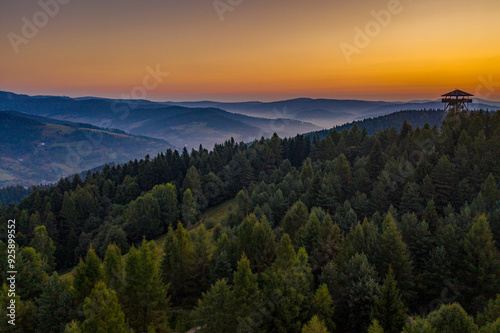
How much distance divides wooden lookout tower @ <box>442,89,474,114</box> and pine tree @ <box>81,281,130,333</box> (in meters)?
100

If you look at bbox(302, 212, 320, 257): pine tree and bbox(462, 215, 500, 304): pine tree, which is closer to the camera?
bbox(462, 215, 500, 304): pine tree

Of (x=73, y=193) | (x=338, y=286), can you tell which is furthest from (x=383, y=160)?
(x=73, y=193)

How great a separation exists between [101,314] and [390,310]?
2721 cm

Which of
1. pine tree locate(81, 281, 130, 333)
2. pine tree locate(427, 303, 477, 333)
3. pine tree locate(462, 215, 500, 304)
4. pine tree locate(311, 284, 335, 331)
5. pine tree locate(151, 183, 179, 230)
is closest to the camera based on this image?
pine tree locate(427, 303, 477, 333)

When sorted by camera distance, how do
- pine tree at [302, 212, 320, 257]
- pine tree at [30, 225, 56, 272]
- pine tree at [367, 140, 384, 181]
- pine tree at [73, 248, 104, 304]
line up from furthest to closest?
pine tree at [30, 225, 56, 272] < pine tree at [367, 140, 384, 181] < pine tree at [302, 212, 320, 257] < pine tree at [73, 248, 104, 304]

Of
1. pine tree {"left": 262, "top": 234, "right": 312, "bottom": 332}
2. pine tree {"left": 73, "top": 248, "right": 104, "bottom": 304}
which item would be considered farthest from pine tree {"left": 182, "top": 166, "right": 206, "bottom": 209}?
pine tree {"left": 262, "top": 234, "right": 312, "bottom": 332}

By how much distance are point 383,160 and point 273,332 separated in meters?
57.8

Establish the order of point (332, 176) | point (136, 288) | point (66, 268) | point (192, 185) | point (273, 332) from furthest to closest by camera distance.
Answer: point (192, 185) < point (66, 268) < point (332, 176) < point (136, 288) < point (273, 332)

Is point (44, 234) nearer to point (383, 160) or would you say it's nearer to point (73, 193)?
point (73, 193)

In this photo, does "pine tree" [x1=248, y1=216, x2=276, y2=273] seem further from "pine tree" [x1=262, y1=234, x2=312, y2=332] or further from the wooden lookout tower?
the wooden lookout tower

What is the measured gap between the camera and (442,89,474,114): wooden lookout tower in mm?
85188

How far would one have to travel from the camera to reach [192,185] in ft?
353

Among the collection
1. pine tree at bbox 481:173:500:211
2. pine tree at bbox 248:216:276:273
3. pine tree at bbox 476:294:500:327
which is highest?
pine tree at bbox 481:173:500:211

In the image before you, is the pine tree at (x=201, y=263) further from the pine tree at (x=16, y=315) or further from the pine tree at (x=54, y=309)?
the pine tree at (x=16, y=315)
